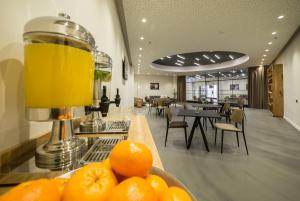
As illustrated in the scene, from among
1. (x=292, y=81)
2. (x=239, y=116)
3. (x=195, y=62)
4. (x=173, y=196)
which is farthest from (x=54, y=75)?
(x=195, y=62)

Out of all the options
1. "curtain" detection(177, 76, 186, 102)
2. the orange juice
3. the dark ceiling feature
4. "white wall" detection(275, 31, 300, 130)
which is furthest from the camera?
"curtain" detection(177, 76, 186, 102)

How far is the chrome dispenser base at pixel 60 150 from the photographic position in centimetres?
63

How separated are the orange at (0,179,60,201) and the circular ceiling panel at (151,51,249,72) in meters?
11.2

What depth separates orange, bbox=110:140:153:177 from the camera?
1.33ft

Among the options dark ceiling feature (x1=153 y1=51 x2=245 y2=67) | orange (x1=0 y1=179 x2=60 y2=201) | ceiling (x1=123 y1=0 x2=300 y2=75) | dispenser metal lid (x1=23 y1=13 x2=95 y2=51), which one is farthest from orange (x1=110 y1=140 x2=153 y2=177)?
dark ceiling feature (x1=153 y1=51 x2=245 y2=67)

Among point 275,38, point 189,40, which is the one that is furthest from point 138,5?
point 275,38

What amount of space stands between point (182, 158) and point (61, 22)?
9.76 feet

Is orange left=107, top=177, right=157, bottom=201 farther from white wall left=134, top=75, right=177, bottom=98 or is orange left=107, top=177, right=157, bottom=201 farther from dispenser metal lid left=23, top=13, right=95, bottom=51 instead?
white wall left=134, top=75, right=177, bottom=98

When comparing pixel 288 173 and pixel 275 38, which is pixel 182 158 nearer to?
pixel 288 173

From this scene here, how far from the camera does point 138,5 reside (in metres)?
4.14

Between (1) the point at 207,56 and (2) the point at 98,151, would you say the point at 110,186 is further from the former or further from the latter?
(1) the point at 207,56

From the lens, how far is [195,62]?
13.1m

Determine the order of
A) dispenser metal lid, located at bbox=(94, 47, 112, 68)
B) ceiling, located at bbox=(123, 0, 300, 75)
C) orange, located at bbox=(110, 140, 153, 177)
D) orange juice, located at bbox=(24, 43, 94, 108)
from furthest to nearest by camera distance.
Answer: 1. ceiling, located at bbox=(123, 0, 300, 75)
2. dispenser metal lid, located at bbox=(94, 47, 112, 68)
3. orange juice, located at bbox=(24, 43, 94, 108)
4. orange, located at bbox=(110, 140, 153, 177)

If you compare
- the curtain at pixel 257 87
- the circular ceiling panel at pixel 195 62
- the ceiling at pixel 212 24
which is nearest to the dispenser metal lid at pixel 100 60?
the ceiling at pixel 212 24
